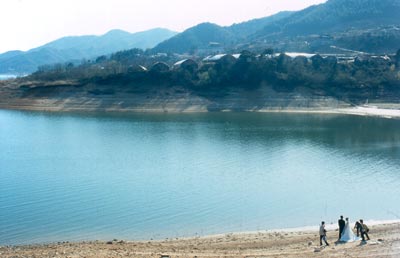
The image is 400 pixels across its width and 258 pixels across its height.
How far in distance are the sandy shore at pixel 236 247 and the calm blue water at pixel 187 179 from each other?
95.4 inches

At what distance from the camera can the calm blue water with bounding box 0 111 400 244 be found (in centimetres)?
2508

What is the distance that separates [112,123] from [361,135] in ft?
102

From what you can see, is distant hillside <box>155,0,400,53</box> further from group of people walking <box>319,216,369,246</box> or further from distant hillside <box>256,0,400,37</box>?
group of people walking <box>319,216,369,246</box>

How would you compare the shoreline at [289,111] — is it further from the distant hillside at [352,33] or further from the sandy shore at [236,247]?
the distant hillside at [352,33]

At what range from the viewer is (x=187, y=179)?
1344 inches

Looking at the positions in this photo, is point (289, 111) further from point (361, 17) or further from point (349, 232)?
point (361, 17)

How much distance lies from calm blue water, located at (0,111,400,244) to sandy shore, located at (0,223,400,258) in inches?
95.4

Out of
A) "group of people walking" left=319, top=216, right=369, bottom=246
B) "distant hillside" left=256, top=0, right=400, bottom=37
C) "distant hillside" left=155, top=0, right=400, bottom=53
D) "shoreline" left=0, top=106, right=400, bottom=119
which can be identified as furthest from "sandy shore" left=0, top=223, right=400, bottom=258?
"distant hillside" left=256, top=0, right=400, bottom=37

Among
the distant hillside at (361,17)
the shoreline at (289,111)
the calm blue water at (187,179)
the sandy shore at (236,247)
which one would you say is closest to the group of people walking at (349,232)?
the sandy shore at (236,247)

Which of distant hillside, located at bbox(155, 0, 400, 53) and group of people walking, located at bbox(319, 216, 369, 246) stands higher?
distant hillside, located at bbox(155, 0, 400, 53)

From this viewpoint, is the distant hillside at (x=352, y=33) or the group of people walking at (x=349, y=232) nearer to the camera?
the group of people walking at (x=349, y=232)

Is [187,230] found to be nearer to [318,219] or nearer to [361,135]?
[318,219]

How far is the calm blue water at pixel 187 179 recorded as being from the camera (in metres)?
25.1

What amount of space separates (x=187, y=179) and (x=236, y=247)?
14626 mm
